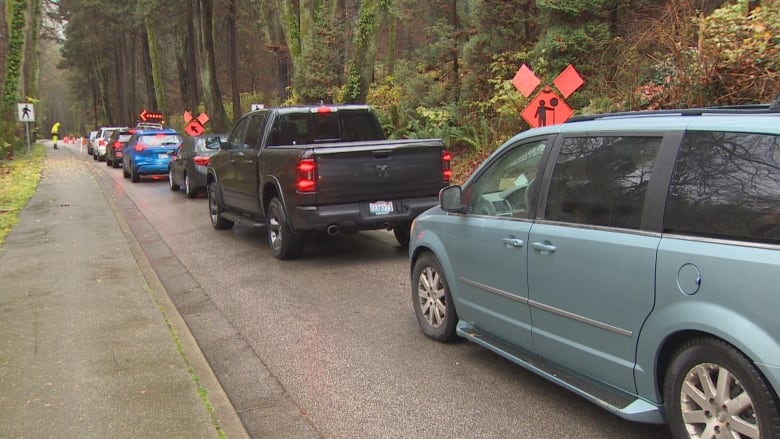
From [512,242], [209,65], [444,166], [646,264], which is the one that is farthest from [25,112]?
[646,264]

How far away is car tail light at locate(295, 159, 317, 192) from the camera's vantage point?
26.6 ft

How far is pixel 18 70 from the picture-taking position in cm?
2817

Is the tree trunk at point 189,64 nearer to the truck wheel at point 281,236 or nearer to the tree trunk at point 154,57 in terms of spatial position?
the tree trunk at point 154,57

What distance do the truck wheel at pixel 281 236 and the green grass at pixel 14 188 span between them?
447cm

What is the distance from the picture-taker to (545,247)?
13.3 ft

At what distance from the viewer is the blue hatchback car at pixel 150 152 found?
2291 cm

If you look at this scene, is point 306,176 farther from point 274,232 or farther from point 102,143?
point 102,143

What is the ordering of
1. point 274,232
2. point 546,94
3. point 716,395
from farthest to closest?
1. point 546,94
2. point 274,232
3. point 716,395

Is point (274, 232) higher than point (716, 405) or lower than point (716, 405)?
higher

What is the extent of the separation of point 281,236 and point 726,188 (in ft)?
21.7

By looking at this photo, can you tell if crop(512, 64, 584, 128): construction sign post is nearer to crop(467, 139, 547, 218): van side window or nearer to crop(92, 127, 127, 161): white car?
crop(467, 139, 547, 218): van side window

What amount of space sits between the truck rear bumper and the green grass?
210 inches

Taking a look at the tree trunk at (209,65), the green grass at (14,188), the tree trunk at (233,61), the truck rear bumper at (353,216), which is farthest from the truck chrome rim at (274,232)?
the tree trunk at (233,61)

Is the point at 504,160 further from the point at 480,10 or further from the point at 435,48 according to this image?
the point at 435,48
